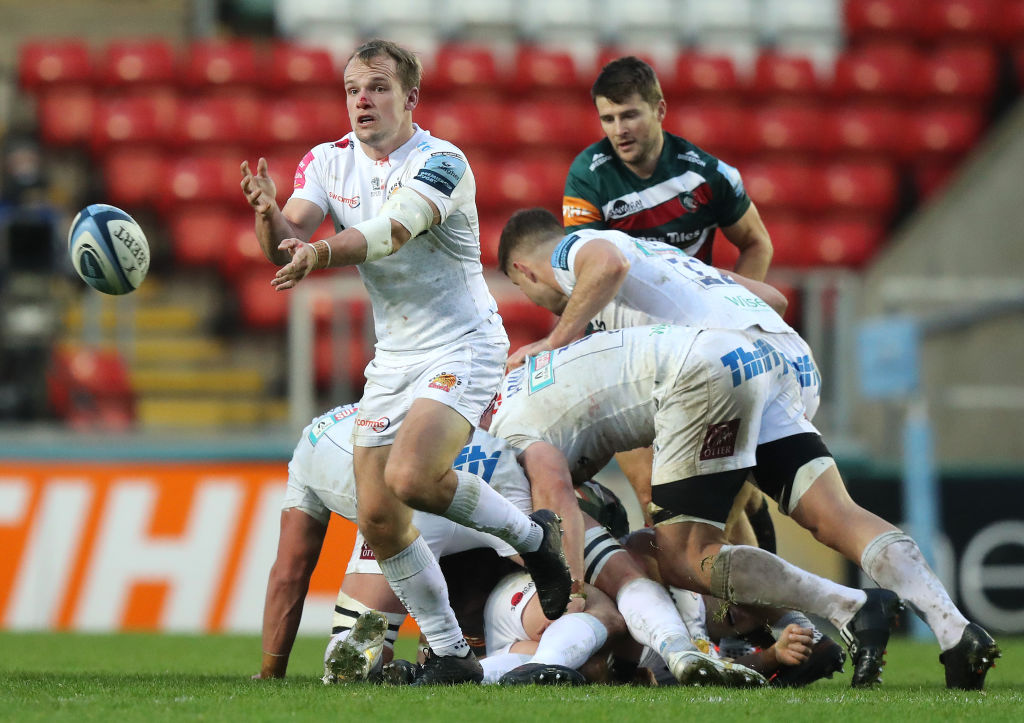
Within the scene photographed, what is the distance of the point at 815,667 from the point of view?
4742 millimetres

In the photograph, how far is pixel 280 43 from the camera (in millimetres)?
14219

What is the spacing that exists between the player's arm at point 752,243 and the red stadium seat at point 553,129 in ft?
23.9

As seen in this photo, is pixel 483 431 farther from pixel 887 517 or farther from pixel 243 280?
pixel 243 280

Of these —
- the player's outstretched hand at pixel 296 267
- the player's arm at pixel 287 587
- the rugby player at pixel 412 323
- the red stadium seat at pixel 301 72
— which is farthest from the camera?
the red stadium seat at pixel 301 72

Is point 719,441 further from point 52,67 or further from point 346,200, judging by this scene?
point 52,67

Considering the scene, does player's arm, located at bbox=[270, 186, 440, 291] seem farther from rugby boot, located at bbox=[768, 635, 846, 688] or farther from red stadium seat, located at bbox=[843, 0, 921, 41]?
red stadium seat, located at bbox=[843, 0, 921, 41]

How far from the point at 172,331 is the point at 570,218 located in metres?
Answer: 5.96

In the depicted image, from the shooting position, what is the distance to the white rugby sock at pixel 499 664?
482 cm

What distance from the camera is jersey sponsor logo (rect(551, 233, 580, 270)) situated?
533cm

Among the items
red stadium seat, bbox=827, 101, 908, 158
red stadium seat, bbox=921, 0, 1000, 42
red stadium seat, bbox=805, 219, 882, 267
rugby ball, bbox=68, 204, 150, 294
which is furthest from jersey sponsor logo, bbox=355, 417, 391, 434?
red stadium seat, bbox=921, 0, 1000, 42

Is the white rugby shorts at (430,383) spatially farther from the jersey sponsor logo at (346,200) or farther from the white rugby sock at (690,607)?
the white rugby sock at (690,607)

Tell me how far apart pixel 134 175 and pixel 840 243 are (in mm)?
6414

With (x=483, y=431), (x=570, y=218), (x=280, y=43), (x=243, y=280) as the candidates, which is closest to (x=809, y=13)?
(x=280, y=43)

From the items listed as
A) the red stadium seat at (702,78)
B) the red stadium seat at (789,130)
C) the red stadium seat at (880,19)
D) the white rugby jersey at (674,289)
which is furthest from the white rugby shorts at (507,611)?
the red stadium seat at (880,19)
